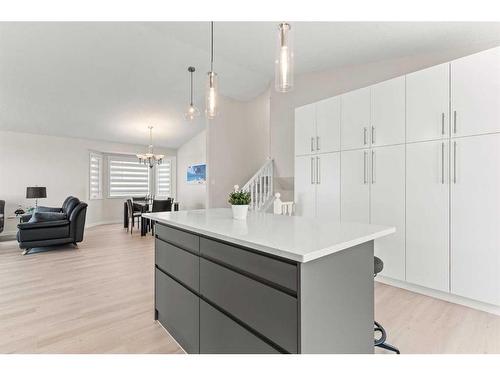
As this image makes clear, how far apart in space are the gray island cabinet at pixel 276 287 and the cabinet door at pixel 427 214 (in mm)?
1458

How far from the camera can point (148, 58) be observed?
4.27m

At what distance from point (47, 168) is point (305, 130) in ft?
20.2

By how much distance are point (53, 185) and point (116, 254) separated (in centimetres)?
334

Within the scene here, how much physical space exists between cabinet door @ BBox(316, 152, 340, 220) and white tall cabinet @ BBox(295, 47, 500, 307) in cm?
1

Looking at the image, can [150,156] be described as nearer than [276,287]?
No

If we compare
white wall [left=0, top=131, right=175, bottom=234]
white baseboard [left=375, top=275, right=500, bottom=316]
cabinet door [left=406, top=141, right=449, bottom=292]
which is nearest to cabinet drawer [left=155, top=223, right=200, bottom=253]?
cabinet door [left=406, top=141, right=449, bottom=292]

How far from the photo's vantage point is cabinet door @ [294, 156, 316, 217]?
367 cm

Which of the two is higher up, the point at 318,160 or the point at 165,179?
the point at 318,160

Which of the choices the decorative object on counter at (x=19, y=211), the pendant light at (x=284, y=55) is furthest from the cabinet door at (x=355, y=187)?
the decorative object on counter at (x=19, y=211)

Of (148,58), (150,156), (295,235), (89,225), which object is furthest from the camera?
(89,225)

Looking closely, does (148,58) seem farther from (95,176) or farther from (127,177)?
(127,177)

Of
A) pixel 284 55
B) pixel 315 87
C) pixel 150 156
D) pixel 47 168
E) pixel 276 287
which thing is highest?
pixel 315 87

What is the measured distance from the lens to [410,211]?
9.11ft

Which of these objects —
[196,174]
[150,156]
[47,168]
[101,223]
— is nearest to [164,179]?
[196,174]
